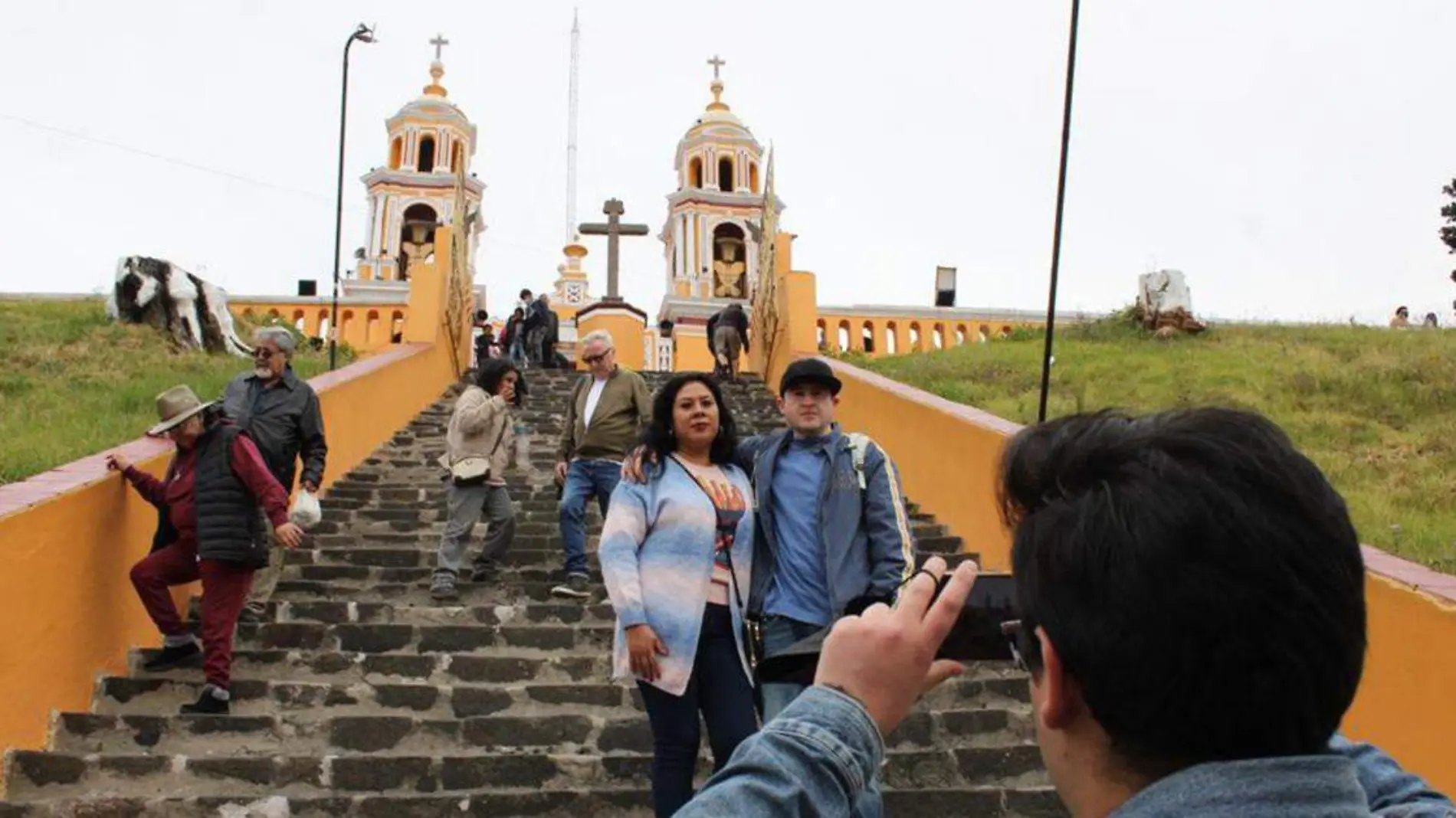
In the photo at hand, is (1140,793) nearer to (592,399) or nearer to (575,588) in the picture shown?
(575,588)

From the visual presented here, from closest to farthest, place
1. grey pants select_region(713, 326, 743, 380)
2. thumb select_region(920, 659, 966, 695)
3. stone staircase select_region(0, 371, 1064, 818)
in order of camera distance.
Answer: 1. thumb select_region(920, 659, 966, 695)
2. stone staircase select_region(0, 371, 1064, 818)
3. grey pants select_region(713, 326, 743, 380)

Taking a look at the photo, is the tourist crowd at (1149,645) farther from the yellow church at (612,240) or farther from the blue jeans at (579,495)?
the yellow church at (612,240)

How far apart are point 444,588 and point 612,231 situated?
60.8 feet

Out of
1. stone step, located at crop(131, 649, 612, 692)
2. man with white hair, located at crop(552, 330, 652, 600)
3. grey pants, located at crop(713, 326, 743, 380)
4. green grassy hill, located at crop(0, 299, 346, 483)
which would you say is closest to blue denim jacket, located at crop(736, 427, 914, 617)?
stone step, located at crop(131, 649, 612, 692)

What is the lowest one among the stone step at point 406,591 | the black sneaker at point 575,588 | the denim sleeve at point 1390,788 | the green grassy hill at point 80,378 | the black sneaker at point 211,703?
the black sneaker at point 211,703

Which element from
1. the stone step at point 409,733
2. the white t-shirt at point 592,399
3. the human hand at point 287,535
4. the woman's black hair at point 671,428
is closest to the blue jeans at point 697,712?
the woman's black hair at point 671,428

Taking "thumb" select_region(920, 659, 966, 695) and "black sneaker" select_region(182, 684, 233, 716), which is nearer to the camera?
"thumb" select_region(920, 659, 966, 695)

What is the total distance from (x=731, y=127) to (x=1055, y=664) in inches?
1369

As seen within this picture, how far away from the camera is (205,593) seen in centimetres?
506

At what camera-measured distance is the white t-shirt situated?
6.80 m

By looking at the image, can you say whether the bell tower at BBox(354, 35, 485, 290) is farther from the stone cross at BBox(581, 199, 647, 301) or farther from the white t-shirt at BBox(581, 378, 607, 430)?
the white t-shirt at BBox(581, 378, 607, 430)

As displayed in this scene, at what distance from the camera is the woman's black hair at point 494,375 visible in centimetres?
707

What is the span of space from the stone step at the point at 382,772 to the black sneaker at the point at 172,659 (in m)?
0.82

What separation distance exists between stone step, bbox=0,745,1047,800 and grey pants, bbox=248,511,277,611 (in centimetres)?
138
